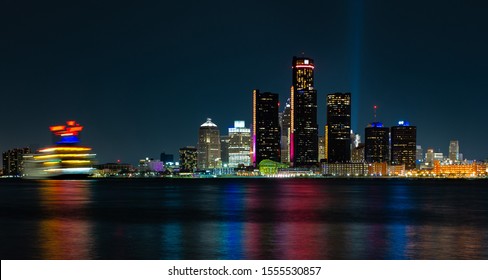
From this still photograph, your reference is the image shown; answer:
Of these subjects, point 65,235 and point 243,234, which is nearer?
point 65,235

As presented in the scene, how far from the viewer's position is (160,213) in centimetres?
6706

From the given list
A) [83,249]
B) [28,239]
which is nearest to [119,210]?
[28,239]

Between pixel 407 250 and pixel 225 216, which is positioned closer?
pixel 407 250

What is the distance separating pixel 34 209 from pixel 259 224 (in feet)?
101

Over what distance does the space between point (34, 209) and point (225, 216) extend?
23.2m

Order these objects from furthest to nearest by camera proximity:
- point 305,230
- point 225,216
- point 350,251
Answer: point 225,216
point 305,230
point 350,251

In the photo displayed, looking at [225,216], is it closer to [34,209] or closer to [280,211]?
[280,211]
